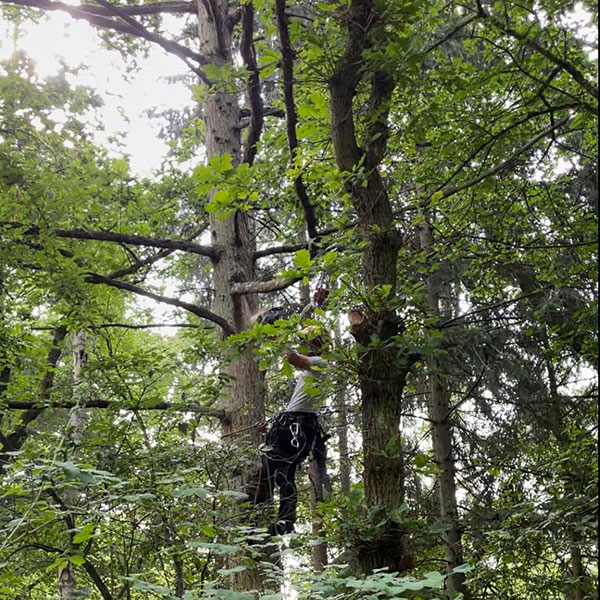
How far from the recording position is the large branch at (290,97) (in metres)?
3.11

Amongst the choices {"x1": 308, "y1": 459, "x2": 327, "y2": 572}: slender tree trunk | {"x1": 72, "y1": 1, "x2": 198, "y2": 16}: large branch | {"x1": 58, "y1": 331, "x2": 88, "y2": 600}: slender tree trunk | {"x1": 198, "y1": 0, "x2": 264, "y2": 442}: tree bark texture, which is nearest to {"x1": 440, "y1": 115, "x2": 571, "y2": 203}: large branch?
{"x1": 308, "y1": 459, "x2": 327, "y2": 572}: slender tree trunk

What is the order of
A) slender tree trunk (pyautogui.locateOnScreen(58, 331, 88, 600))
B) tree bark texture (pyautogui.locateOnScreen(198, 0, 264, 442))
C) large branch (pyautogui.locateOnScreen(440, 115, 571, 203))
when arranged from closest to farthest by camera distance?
1. large branch (pyautogui.locateOnScreen(440, 115, 571, 203))
2. slender tree trunk (pyautogui.locateOnScreen(58, 331, 88, 600))
3. tree bark texture (pyautogui.locateOnScreen(198, 0, 264, 442))

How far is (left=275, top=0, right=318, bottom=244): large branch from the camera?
123 inches

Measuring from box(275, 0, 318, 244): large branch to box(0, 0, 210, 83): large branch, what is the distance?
2260 millimetres

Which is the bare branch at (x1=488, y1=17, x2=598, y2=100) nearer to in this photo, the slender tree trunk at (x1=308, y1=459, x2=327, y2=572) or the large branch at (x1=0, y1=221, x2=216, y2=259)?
the slender tree trunk at (x1=308, y1=459, x2=327, y2=572)

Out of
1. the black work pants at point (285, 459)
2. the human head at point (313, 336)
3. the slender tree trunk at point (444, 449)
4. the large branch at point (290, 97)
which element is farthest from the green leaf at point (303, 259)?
the slender tree trunk at point (444, 449)

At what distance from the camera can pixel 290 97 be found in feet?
11.6

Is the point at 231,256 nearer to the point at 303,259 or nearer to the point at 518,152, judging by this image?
the point at 303,259

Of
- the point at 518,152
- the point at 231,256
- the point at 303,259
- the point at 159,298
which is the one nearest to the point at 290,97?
the point at 303,259

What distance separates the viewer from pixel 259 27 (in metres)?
8.97

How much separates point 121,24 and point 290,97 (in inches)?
144

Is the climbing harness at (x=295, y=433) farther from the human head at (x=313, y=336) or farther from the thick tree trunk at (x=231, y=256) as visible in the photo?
the human head at (x=313, y=336)

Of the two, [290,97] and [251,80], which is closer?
[290,97]

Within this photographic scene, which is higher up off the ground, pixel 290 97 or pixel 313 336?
pixel 290 97
